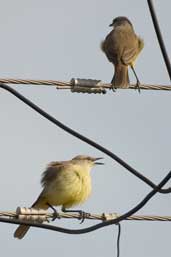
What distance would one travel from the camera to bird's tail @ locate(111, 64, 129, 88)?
40.3 ft

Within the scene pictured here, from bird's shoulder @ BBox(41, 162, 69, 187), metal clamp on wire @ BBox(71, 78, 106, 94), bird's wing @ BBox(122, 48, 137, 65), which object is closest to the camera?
metal clamp on wire @ BBox(71, 78, 106, 94)

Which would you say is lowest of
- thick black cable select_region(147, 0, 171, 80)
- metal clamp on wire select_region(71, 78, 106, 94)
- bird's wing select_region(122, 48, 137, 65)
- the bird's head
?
thick black cable select_region(147, 0, 171, 80)

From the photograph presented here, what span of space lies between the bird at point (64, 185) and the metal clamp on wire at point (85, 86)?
10.9 feet

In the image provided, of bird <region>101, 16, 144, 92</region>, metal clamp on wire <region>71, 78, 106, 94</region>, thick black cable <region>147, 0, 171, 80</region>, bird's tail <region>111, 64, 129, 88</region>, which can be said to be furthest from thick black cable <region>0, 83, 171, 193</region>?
bird <region>101, 16, 144, 92</region>

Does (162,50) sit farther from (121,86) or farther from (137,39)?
(137,39)

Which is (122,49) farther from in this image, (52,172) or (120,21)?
(120,21)

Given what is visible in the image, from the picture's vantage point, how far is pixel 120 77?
42.3ft

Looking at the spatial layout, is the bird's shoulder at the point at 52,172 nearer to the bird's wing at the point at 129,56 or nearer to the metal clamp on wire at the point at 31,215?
the bird's wing at the point at 129,56

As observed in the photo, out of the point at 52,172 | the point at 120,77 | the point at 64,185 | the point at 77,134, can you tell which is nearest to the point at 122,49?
the point at 120,77

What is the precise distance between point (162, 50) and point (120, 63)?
6.77 metres

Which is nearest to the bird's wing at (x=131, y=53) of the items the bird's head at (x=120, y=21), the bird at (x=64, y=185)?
the bird at (x=64, y=185)

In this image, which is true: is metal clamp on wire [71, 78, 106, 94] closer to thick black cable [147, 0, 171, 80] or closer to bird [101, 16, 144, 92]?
thick black cable [147, 0, 171, 80]

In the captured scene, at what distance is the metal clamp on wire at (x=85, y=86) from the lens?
9188mm

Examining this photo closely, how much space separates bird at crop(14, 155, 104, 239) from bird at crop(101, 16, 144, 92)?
120cm
